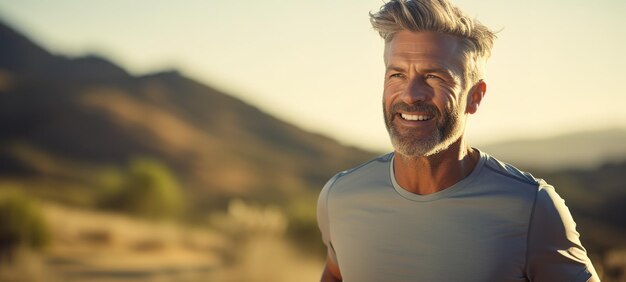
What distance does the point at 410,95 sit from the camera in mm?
2312

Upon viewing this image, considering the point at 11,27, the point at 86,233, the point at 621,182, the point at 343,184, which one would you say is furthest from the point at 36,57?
the point at 343,184

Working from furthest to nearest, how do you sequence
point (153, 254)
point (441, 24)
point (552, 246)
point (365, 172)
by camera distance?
point (153, 254) → point (365, 172) → point (441, 24) → point (552, 246)

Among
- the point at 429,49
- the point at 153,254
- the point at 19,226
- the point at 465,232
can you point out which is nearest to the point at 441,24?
the point at 429,49

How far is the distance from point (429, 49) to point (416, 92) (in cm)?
14

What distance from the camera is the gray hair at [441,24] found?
7.66 ft

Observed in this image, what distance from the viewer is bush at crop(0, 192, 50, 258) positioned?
1296cm

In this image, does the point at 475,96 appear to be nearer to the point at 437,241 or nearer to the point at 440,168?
the point at 440,168

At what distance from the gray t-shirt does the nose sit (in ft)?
1.01

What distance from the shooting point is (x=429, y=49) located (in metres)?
2.34

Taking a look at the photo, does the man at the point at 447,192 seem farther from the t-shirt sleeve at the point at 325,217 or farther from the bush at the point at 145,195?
the bush at the point at 145,195

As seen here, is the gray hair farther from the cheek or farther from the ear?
the cheek

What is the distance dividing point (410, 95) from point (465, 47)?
0.24 m

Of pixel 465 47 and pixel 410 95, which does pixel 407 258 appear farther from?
pixel 465 47

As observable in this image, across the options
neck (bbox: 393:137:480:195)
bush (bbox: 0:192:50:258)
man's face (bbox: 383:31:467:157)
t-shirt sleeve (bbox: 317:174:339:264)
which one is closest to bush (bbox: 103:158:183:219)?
bush (bbox: 0:192:50:258)
